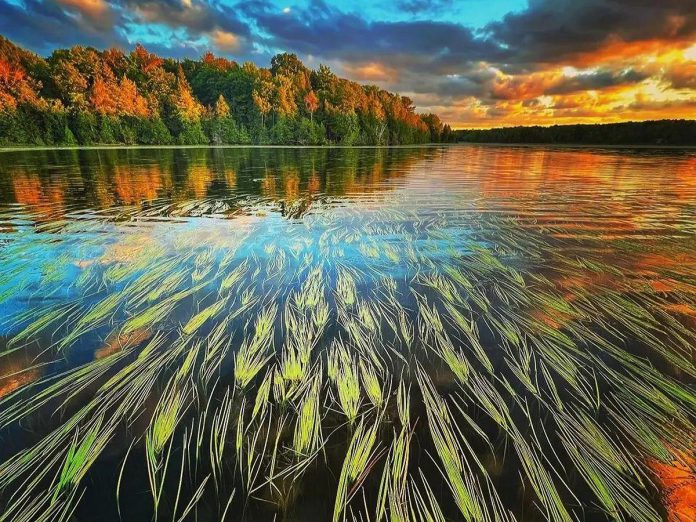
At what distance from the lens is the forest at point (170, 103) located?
55500mm

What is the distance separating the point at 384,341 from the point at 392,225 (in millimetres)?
5282

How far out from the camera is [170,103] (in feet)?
232

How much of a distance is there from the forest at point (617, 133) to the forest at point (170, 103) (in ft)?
194

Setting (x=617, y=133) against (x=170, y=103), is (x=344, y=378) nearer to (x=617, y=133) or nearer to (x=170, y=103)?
(x=170, y=103)

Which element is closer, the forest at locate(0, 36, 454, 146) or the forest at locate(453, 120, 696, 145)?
the forest at locate(0, 36, 454, 146)

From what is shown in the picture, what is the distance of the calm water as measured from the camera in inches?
80.2

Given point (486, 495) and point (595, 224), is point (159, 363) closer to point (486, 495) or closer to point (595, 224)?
point (486, 495)

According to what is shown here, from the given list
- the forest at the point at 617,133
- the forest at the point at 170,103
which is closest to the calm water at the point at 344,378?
the forest at the point at 170,103

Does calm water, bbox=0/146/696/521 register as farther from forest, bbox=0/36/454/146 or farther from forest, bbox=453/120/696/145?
forest, bbox=453/120/696/145

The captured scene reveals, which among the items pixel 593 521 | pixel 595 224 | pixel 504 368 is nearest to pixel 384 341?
pixel 504 368

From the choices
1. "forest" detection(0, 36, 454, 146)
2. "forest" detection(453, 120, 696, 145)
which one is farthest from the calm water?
"forest" detection(453, 120, 696, 145)

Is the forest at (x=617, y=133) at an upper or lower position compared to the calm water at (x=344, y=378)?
upper

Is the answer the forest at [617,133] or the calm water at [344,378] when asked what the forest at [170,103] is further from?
the calm water at [344,378]

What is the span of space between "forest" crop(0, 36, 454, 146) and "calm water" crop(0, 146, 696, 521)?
6977 cm
